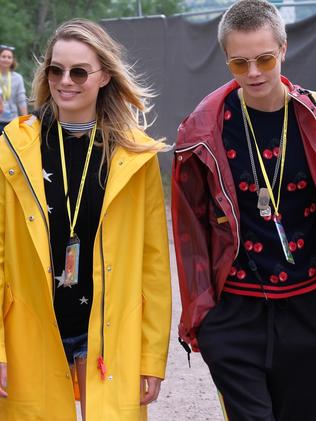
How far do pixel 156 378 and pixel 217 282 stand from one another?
1.46 feet

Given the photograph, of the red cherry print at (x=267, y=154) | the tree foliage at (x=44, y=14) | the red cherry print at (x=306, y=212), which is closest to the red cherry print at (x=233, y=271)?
the red cherry print at (x=306, y=212)

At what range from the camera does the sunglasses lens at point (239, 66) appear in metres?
3.37

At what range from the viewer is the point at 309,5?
11484 millimetres

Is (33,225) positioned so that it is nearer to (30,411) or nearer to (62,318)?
(62,318)

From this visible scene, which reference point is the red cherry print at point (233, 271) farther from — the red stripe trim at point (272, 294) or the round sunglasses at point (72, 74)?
the round sunglasses at point (72, 74)

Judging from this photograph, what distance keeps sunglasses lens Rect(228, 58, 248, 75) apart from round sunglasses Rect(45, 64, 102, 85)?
0.56 m

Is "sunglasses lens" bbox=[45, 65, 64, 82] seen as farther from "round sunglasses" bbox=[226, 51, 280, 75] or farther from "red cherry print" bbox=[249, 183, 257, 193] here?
"red cherry print" bbox=[249, 183, 257, 193]

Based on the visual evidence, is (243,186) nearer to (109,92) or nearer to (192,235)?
(192,235)

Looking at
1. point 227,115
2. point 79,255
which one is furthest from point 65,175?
point 227,115

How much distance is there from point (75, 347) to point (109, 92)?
1.03 m

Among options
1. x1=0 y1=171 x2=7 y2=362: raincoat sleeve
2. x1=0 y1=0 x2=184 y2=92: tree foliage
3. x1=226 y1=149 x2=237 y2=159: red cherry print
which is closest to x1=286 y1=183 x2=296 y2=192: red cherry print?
x1=226 y1=149 x2=237 y2=159: red cherry print

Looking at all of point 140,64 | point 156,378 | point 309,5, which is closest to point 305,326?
Result: point 156,378

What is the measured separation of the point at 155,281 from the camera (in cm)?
362

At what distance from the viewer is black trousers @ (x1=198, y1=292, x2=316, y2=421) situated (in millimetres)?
3484
